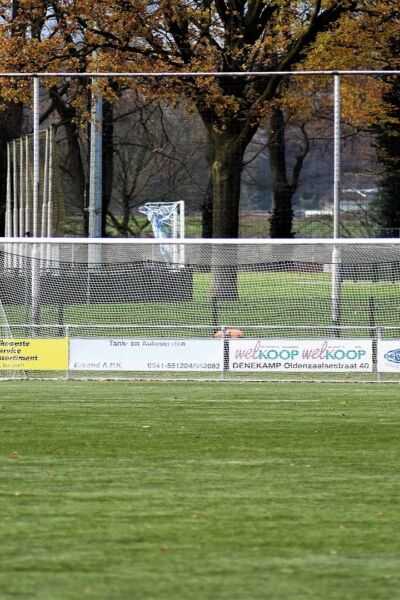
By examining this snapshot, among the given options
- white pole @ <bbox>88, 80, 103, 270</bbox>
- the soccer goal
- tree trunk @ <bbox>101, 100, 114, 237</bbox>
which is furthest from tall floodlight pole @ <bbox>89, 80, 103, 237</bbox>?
the soccer goal

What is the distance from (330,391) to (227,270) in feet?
11.9

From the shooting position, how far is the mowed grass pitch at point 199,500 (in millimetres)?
6250

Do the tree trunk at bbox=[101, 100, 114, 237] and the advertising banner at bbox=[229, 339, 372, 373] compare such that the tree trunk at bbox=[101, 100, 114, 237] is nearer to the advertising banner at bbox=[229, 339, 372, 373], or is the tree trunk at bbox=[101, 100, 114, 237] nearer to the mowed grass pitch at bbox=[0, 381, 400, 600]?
the advertising banner at bbox=[229, 339, 372, 373]

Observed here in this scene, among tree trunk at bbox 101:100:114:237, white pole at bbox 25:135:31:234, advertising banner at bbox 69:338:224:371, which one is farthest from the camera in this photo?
tree trunk at bbox 101:100:114:237

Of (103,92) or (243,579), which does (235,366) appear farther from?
(243,579)

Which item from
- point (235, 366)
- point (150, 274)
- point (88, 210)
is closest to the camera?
point (235, 366)

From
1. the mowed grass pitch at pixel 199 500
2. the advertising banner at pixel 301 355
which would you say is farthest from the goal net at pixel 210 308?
the mowed grass pitch at pixel 199 500

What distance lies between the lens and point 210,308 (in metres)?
18.7

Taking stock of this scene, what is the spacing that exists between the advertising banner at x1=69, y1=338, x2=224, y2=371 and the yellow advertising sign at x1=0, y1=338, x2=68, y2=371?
14 centimetres

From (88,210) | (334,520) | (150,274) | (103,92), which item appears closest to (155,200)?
(88,210)

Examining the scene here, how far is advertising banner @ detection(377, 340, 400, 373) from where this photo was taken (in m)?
17.3

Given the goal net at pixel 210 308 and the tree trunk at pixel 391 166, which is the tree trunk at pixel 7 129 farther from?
the goal net at pixel 210 308

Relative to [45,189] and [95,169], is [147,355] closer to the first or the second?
[45,189]

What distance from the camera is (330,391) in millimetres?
16250
